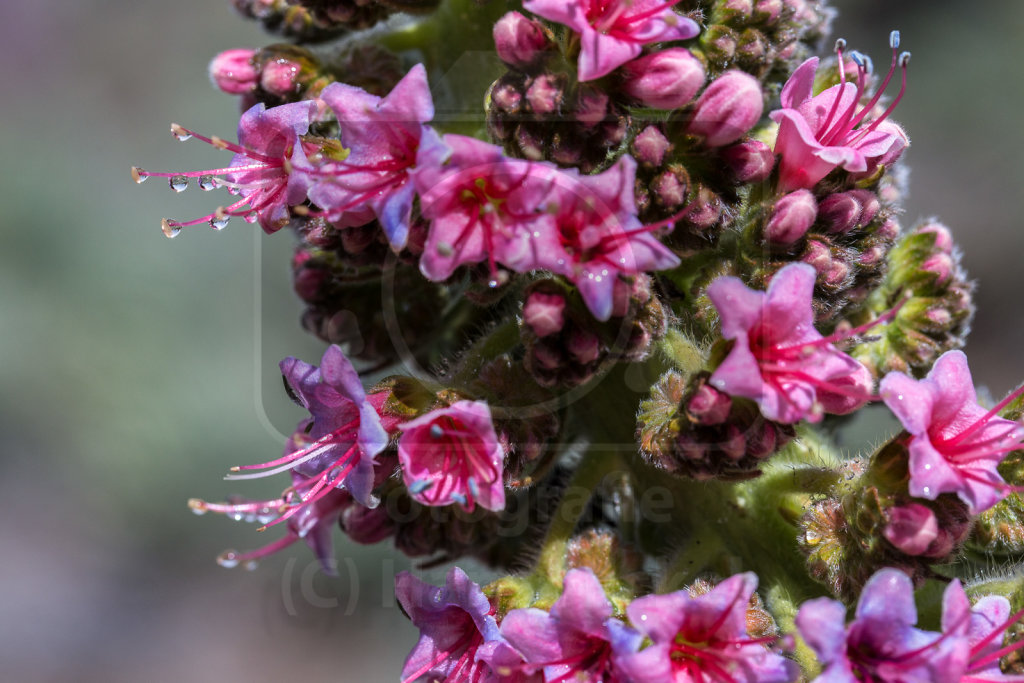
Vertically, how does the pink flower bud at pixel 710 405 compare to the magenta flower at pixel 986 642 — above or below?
above

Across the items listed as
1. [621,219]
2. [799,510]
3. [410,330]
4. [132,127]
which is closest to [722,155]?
[621,219]

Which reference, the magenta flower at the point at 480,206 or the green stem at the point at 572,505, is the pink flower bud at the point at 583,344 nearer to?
the magenta flower at the point at 480,206

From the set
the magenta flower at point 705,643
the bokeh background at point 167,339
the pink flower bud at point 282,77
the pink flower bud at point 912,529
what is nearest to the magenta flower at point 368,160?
the pink flower bud at point 282,77

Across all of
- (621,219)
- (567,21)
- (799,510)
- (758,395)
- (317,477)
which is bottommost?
(317,477)

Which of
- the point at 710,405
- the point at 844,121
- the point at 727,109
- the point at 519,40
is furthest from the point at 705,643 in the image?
the point at 519,40

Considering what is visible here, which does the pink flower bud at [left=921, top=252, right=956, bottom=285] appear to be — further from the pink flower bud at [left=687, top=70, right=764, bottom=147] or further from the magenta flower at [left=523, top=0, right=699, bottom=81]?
the magenta flower at [left=523, top=0, right=699, bottom=81]

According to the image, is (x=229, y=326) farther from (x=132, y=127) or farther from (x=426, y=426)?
(x=426, y=426)

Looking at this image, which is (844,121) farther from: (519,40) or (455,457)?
(455,457)
